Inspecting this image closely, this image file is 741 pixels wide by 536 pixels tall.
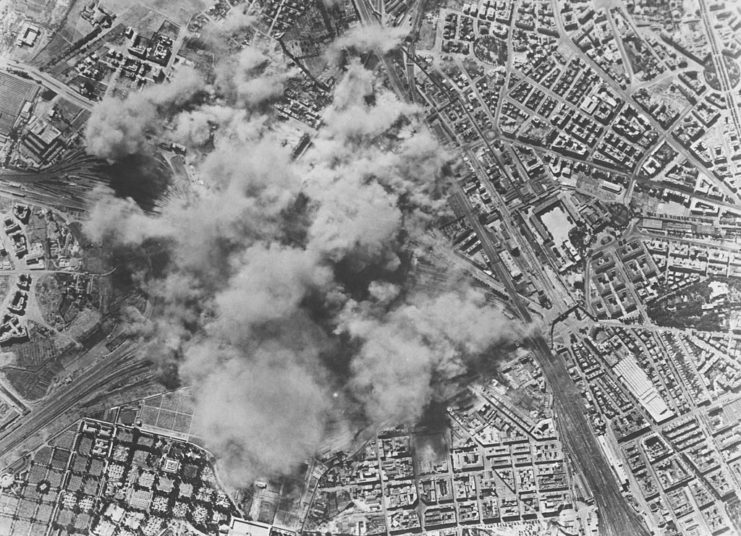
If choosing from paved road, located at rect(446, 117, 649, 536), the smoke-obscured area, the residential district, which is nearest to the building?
the residential district

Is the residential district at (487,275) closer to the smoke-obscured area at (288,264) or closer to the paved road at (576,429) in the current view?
the paved road at (576,429)

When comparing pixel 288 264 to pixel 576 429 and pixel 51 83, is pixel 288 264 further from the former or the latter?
pixel 576 429

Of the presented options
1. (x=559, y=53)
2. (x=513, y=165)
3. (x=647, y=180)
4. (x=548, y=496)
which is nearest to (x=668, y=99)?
(x=647, y=180)

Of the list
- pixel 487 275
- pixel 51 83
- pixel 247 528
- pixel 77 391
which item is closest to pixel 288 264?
pixel 487 275

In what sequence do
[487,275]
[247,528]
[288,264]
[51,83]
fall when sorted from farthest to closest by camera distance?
[487,275], [51,83], [247,528], [288,264]

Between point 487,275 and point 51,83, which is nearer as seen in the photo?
point 51,83
